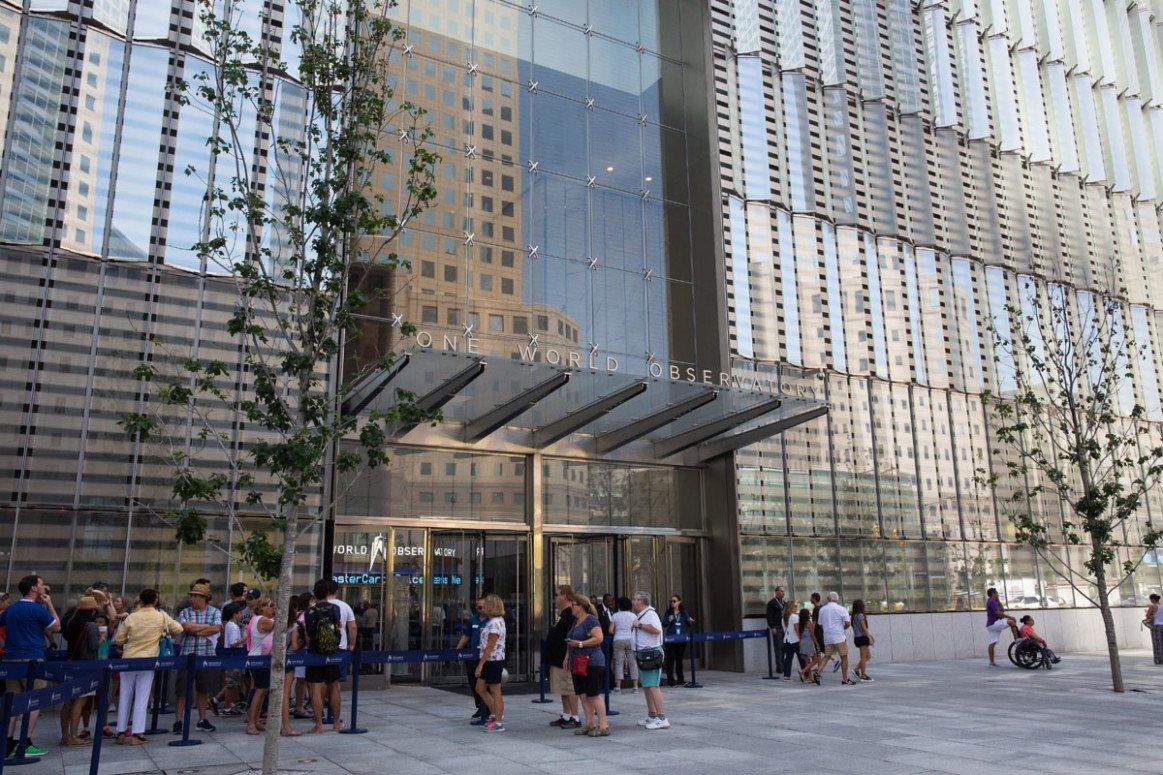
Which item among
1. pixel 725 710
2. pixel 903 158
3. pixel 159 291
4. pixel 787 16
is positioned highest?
pixel 787 16

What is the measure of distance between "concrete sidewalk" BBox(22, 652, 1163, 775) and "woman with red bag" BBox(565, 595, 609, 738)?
295mm

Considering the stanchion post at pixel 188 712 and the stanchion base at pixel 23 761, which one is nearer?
the stanchion base at pixel 23 761

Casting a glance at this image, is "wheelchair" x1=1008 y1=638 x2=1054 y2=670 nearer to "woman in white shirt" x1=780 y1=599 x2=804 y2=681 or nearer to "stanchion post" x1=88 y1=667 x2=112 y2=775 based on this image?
"woman in white shirt" x1=780 y1=599 x2=804 y2=681

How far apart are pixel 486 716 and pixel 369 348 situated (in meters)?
7.35

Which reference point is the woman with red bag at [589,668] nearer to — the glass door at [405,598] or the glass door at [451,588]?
the glass door at [451,588]

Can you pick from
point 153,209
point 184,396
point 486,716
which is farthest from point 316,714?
point 153,209

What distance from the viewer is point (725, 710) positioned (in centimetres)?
1336

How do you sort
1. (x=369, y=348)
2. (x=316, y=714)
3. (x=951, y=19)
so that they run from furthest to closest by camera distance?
(x=951, y=19)
(x=369, y=348)
(x=316, y=714)

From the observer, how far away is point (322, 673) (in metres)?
11.3

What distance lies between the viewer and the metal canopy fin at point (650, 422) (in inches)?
672

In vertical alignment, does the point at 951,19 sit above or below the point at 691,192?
above

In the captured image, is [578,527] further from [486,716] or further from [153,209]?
[153,209]

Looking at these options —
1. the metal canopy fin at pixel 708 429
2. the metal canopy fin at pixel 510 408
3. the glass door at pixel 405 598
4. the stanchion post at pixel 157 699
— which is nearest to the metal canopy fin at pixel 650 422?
the metal canopy fin at pixel 708 429

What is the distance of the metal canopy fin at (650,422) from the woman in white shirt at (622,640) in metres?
4.11
